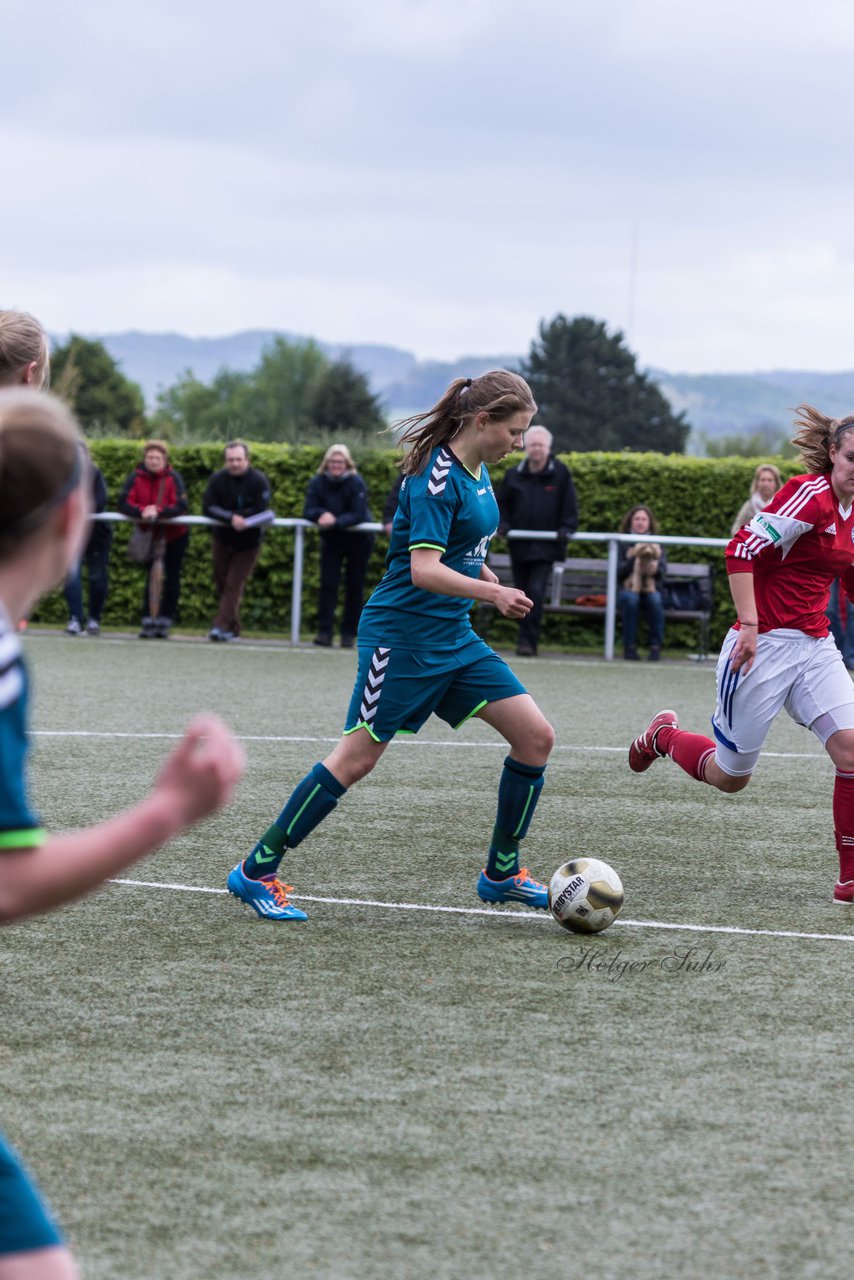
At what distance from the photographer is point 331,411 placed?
81875mm

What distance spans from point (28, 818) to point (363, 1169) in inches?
60.2

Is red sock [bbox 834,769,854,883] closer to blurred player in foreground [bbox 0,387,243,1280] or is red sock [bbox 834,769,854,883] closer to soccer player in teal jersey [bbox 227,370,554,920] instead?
soccer player in teal jersey [bbox 227,370,554,920]

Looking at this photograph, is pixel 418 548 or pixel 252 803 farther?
pixel 252 803

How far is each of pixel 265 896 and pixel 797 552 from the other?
2343 millimetres

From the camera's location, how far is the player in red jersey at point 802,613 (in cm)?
597

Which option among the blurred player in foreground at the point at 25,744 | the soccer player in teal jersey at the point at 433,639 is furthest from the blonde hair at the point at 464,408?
the blurred player in foreground at the point at 25,744

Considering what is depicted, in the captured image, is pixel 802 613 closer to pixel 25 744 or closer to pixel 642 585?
pixel 25 744

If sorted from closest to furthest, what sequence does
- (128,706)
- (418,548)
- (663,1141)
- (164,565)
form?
(663,1141)
(418,548)
(128,706)
(164,565)

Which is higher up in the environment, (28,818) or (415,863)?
(28,818)

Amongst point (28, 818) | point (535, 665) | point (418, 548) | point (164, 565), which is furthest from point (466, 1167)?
point (164, 565)

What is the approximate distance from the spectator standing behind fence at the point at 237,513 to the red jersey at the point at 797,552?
10.5 metres

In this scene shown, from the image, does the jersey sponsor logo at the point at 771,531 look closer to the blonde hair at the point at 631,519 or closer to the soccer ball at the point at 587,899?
the soccer ball at the point at 587,899

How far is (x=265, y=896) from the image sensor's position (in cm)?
554

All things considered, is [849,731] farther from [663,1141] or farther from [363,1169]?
[363,1169]
